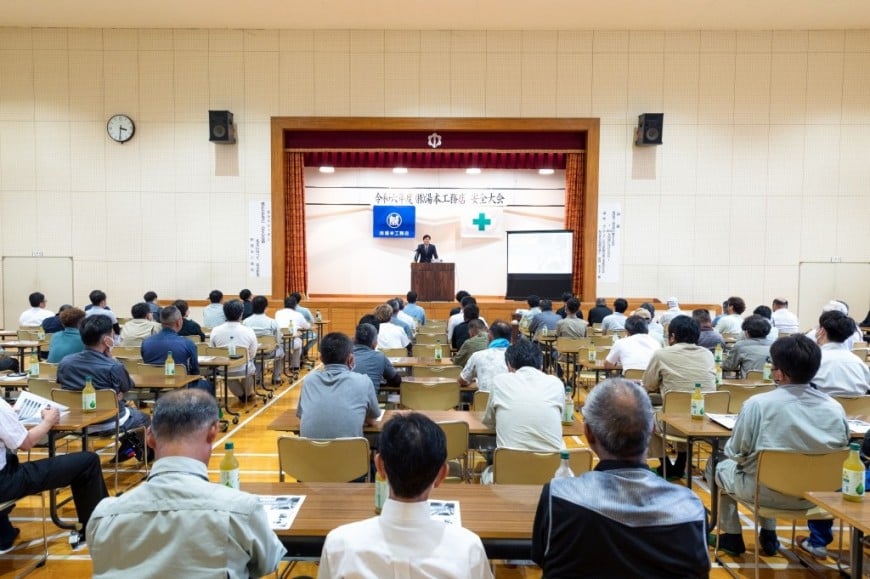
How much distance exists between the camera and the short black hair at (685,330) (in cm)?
451

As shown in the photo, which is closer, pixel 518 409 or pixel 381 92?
pixel 518 409

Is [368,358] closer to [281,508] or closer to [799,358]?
[281,508]

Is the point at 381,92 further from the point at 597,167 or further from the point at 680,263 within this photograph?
the point at 680,263

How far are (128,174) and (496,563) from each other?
38.6 ft

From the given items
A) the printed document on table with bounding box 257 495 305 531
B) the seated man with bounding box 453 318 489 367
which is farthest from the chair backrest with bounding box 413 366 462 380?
the printed document on table with bounding box 257 495 305 531

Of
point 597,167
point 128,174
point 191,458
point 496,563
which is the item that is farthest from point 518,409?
point 128,174

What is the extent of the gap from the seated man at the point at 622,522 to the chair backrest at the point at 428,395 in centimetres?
293

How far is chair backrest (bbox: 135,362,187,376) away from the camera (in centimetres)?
535

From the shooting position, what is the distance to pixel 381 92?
39.9ft

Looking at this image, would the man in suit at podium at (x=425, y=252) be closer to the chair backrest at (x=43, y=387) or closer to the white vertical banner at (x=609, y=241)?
the white vertical banner at (x=609, y=241)

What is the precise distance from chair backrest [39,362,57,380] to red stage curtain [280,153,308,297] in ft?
23.6

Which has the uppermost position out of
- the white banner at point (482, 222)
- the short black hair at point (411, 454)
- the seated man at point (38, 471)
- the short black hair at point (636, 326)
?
the white banner at point (482, 222)

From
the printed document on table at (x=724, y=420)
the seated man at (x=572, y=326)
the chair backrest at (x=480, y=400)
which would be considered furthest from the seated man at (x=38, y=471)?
the seated man at (x=572, y=326)

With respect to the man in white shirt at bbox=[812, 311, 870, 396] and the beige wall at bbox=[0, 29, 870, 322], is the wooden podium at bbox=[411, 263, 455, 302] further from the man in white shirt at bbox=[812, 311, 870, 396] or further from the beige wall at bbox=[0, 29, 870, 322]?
the man in white shirt at bbox=[812, 311, 870, 396]
